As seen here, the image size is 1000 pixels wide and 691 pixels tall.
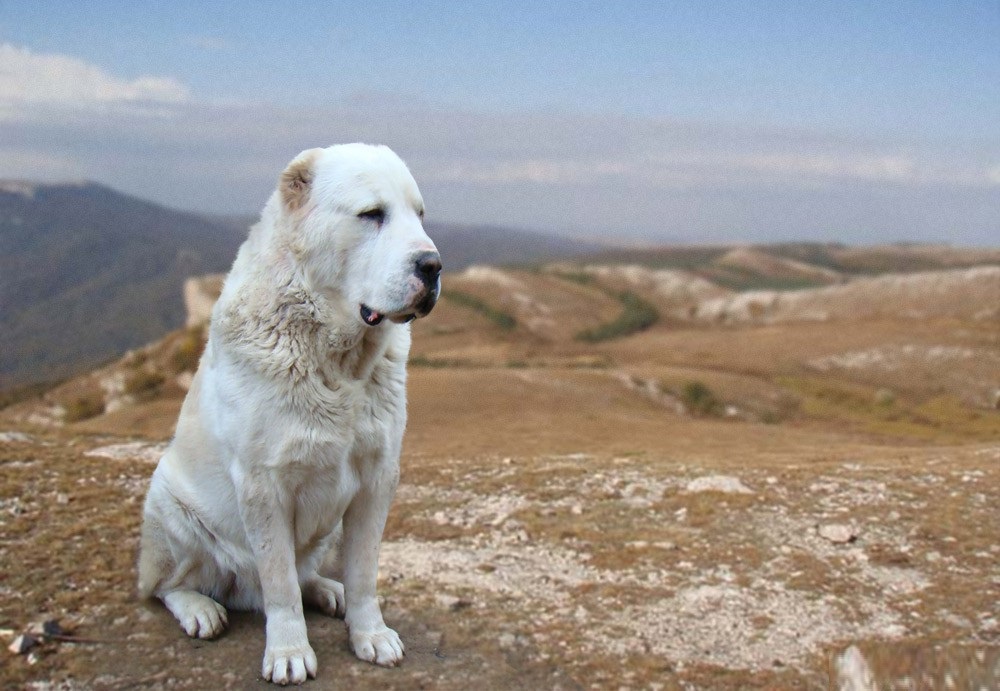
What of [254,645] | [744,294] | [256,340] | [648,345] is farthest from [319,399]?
[744,294]

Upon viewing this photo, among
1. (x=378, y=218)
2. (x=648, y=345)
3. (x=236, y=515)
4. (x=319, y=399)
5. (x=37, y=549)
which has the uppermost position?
(x=378, y=218)

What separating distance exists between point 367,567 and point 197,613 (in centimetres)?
111

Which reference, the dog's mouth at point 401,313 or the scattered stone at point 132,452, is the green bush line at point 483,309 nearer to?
the scattered stone at point 132,452

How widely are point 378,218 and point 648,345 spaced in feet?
188

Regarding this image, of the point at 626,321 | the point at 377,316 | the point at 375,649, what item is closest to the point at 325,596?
the point at 375,649

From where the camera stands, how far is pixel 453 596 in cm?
618

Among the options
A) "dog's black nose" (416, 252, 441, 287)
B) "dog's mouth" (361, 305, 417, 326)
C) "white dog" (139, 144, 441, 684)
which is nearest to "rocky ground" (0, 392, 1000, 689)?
"white dog" (139, 144, 441, 684)

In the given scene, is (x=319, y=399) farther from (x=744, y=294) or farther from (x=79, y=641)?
(x=744, y=294)

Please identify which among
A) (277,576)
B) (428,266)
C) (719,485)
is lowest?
(719,485)

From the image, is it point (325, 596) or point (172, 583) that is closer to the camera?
point (172, 583)

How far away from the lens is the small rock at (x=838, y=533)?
7.72m

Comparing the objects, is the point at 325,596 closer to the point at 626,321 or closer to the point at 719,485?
the point at 719,485

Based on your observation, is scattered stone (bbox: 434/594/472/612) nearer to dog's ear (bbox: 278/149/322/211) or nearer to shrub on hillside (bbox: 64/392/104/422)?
dog's ear (bbox: 278/149/322/211)

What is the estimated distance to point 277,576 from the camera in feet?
15.0
